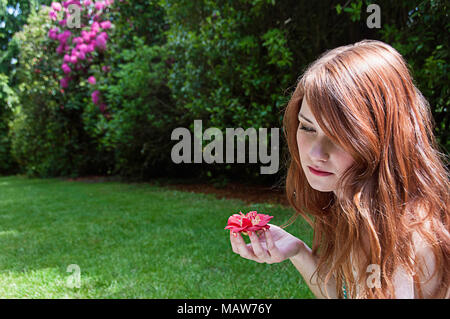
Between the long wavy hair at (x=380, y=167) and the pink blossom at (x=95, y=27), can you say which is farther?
the pink blossom at (x=95, y=27)

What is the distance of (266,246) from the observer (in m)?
0.95

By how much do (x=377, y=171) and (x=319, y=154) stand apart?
123 millimetres

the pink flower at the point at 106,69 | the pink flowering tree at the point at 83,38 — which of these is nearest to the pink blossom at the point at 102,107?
the pink flowering tree at the point at 83,38

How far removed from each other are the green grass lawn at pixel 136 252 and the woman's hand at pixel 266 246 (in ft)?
5.00

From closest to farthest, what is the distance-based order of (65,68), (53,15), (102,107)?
(102,107), (65,68), (53,15)

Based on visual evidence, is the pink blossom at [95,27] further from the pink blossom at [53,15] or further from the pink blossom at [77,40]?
the pink blossom at [53,15]

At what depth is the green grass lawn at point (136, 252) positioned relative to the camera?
8.29 ft

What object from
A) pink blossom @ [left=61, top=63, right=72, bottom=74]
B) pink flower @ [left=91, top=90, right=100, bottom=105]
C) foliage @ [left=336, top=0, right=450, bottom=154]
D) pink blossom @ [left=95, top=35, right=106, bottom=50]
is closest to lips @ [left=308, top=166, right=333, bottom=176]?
foliage @ [left=336, top=0, right=450, bottom=154]

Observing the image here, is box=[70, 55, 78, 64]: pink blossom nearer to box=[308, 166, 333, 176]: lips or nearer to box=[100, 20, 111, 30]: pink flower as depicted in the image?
box=[100, 20, 111, 30]: pink flower

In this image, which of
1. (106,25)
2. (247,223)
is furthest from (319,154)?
(106,25)

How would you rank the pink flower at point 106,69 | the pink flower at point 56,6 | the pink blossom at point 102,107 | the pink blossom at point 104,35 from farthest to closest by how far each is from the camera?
1. the pink flower at point 56,6
2. the pink blossom at point 104,35
3. the pink flower at point 106,69
4. the pink blossom at point 102,107

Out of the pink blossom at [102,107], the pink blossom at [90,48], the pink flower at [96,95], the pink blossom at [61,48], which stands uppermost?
the pink blossom at [61,48]

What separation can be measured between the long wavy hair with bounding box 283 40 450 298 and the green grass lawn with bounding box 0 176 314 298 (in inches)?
67.6

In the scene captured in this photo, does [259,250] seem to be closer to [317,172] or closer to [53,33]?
[317,172]
